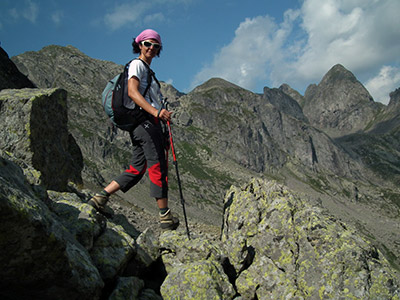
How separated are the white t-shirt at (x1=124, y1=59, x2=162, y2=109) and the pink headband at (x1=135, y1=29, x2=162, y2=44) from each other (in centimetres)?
78

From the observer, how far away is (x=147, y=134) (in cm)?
697

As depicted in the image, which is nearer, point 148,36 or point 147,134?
point 147,134

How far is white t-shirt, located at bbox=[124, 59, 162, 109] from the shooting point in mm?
6785

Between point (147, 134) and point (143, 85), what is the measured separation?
1.25m

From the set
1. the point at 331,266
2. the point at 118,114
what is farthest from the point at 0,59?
the point at 331,266

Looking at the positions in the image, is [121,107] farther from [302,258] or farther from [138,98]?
[302,258]

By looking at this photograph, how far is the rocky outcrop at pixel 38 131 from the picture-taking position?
36.8 ft

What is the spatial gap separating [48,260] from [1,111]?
986cm

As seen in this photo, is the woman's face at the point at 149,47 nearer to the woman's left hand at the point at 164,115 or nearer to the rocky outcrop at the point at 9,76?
the woman's left hand at the point at 164,115

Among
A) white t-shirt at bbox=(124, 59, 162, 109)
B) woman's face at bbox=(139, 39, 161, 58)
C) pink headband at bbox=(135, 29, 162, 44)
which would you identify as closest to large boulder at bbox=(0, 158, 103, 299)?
white t-shirt at bbox=(124, 59, 162, 109)

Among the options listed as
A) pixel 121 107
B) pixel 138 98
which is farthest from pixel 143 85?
pixel 121 107

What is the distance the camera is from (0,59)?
31.6 metres

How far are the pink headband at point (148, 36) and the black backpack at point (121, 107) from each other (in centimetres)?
94

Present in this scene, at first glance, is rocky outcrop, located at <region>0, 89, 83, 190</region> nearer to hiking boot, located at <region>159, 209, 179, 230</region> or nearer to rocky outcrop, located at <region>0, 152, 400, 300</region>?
rocky outcrop, located at <region>0, 152, 400, 300</region>
